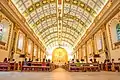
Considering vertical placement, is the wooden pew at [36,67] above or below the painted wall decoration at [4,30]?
below

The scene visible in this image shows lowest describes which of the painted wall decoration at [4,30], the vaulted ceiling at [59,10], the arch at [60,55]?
the arch at [60,55]

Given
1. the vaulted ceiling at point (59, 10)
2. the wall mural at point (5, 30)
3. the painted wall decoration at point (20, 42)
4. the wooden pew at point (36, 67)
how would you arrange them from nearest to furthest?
1. the wooden pew at point (36, 67)
2. the wall mural at point (5, 30)
3. the vaulted ceiling at point (59, 10)
4. the painted wall decoration at point (20, 42)

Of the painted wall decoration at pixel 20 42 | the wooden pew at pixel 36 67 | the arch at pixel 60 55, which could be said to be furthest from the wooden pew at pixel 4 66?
the arch at pixel 60 55

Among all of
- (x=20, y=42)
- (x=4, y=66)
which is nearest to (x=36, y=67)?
(x=4, y=66)

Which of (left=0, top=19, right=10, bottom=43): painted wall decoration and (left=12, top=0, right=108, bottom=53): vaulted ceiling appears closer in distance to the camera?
(left=0, top=19, right=10, bottom=43): painted wall decoration

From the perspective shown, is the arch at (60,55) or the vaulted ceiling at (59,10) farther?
the arch at (60,55)

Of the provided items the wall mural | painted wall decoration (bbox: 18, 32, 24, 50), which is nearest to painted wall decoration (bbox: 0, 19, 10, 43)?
the wall mural

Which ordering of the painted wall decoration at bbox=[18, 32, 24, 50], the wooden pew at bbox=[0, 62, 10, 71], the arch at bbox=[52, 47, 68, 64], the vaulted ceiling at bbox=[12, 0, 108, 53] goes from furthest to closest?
the arch at bbox=[52, 47, 68, 64] < the painted wall decoration at bbox=[18, 32, 24, 50] < the vaulted ceiling at bbox=[12, 0, 108, 53] < the wooden pew at bbox=[0, 62, 10, 71]

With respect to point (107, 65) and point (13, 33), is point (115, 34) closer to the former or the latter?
point (107, 65)

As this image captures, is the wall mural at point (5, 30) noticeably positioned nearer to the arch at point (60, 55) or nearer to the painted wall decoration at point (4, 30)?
the painted wall decoration at point (4, 30)

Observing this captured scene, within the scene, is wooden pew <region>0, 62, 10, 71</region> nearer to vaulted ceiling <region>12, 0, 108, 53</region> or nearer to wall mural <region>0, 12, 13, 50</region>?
wall mural <region>0, 12, 13, 50</region>

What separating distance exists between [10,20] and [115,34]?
10264mm

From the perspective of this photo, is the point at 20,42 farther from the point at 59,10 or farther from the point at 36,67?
the point at 59,10

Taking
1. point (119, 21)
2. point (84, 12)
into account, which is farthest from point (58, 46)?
point (119, 21)
